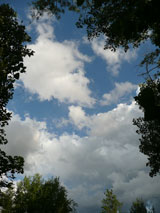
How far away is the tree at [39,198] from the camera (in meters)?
37.1

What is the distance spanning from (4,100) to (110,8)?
29.2 ft

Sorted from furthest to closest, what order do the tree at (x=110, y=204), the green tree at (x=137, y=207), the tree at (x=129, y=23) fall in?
the green tree at (x=137, y=207)
the tree at (x=110, y=204)
the tree at (x=129, y=23)

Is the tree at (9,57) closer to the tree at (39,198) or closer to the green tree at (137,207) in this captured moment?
the tree at (39,198)

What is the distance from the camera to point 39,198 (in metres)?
37.8

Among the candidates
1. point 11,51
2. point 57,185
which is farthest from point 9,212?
point 11,51

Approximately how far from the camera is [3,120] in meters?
12.0

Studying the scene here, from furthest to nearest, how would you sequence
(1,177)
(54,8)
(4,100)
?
(4,100) → (1,177) → (54,8)

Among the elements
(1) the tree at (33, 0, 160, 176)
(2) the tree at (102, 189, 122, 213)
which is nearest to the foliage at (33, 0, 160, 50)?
(1) the tree at (33, 0, 160, 176)

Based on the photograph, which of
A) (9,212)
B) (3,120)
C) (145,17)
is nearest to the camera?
(145,17)

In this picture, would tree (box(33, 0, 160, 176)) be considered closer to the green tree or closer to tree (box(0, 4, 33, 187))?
tree (box(0, 4, 33, 187))

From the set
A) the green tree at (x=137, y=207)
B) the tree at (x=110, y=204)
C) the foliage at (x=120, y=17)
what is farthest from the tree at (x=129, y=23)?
the green tree at (x=137, y=207)

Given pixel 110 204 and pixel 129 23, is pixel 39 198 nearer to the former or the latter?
pixel 110 204

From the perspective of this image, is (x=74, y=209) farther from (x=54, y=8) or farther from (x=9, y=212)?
(x=54, y=8)

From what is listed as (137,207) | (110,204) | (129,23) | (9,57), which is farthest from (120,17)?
(137,207)
